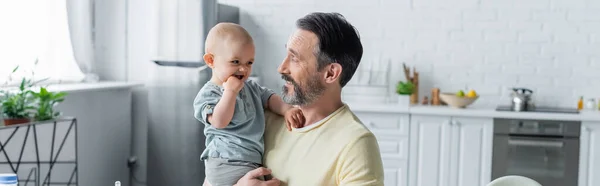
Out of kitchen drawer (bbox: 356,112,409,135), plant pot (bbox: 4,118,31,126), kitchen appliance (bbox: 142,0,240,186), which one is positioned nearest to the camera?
plant pot (bbox: 4,118,31,126)

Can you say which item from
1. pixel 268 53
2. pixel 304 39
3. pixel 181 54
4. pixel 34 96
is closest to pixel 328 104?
pixel 304 39

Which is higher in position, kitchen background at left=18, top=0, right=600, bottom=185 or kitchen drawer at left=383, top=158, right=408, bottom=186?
kitchen background at left=18, top=0, right=600, bottom=185

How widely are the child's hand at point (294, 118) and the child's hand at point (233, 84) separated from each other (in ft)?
0.54

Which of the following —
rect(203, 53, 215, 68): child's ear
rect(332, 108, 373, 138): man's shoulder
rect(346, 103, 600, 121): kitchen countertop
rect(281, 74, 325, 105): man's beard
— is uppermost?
rect(203, 53, 215, 68): child's ear

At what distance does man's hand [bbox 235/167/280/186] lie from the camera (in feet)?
6.65

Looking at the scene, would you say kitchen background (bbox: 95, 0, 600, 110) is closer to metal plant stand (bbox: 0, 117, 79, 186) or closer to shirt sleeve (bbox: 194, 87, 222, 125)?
metal plant stand (bbox: 0, 117, 79, 186)

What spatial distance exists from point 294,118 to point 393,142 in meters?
3.06

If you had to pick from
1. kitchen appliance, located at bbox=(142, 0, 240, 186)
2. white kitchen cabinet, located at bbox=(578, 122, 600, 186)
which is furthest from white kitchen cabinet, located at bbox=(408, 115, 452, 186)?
kitchen appliance, located at bbox=(142, 0, 240, 186)

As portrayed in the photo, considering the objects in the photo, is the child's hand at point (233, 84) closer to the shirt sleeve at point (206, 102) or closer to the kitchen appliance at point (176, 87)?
the shirt sleeve at point (206, 102)

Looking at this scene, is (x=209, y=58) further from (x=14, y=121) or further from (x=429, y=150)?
(x=429, y=150)

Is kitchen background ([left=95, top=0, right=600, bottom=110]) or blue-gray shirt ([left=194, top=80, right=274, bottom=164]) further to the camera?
kitchen background ([left=95, top=0, right=600, bottom=110])

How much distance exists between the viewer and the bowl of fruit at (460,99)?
510 centimetres

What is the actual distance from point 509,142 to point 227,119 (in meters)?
3.28

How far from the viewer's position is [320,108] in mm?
2105
